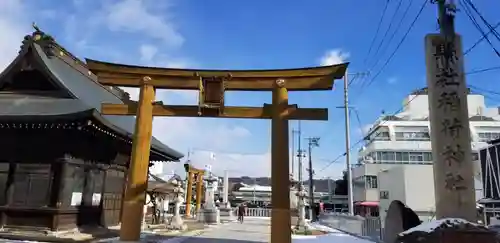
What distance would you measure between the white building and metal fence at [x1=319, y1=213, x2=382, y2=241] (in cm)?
2140

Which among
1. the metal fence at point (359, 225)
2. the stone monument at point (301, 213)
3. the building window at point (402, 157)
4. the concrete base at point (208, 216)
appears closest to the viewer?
the metal fence at point (359, 225)

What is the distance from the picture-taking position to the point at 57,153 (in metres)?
12.8

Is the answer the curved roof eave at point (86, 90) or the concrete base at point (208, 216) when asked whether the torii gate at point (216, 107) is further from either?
the concrete base at point (208, 216)

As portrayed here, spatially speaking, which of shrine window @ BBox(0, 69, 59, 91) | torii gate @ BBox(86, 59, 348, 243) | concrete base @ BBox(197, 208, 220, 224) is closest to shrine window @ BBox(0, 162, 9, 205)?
shrine window @ BBox(0, 69, 59, 91)

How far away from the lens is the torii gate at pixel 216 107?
35.2 ft

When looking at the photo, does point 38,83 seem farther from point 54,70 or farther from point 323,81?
point 323,81

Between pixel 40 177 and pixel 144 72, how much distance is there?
484cm

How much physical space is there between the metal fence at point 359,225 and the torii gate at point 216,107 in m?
6.77

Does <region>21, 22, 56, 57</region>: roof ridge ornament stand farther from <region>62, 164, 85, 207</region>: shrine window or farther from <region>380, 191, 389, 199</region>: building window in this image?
<region>380, 191, 389, 199</region>: building window

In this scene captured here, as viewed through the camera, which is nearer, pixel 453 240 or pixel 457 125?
pixel 453 240

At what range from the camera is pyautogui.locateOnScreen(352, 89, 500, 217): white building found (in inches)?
1884

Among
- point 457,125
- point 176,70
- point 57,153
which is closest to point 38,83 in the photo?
point 57,153

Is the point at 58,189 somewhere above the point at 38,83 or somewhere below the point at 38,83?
below

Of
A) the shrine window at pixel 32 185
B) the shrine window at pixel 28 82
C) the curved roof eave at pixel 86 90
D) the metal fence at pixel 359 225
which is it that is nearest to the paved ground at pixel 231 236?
the curved roof eave at pixel 86 90
